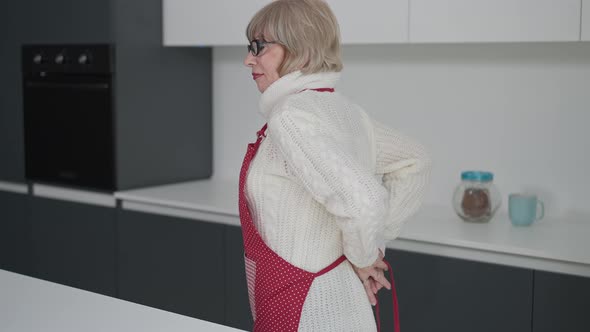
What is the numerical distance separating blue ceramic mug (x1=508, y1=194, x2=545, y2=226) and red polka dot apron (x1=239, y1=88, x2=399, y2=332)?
3.26ft

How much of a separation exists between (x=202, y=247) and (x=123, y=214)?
40 cm

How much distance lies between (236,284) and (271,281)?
1188mm

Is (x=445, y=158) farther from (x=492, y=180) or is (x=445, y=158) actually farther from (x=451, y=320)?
(x=451, y=320)

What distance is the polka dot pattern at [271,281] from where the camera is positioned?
170 cm

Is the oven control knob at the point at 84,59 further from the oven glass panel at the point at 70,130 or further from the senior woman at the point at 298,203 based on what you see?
the senior woman at the point at 298,203

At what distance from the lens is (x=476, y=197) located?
102 inches

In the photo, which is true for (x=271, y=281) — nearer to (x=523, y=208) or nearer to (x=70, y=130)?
(x=523, y=208)

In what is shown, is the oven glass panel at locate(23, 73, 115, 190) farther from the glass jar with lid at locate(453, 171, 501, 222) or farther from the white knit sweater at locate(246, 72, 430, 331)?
the white knit sweater at locate(246, 72, 430, 331)

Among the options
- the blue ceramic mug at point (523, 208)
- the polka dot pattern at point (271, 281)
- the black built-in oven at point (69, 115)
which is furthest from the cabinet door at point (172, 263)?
the polka dot pattern at point (271, 281)

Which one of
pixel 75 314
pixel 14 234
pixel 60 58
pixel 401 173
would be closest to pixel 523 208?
pixel 401 173

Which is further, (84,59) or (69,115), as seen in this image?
(69,115)

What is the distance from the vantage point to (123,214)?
3150 mm

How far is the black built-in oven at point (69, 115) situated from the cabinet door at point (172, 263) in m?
0.23

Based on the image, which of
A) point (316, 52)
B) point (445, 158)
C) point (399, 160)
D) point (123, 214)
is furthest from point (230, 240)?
point (316, 52)
